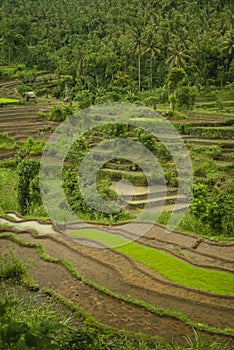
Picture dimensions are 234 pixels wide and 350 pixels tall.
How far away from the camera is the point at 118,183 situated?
78.9ft

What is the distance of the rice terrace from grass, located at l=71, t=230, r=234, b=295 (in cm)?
5

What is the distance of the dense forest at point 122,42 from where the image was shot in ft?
155

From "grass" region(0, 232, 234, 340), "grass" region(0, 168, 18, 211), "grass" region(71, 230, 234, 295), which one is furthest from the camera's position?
"grass" region(0, 168, 18, 211)

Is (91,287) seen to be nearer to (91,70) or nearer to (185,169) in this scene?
(185,169)

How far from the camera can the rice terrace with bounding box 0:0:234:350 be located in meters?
7.31

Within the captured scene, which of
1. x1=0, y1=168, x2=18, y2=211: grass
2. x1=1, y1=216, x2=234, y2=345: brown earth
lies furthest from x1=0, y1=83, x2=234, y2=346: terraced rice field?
x1=0, y1=168, x2=18, y2=211: grass

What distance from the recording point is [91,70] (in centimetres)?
4856

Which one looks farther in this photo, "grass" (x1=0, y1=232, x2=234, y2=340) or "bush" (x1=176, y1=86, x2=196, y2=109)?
"bush" (x1=176, y1=86, x2=196, y2=109)

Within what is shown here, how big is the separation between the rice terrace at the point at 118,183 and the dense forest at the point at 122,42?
207mm

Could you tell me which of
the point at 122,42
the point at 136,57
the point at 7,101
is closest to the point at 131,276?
the point at 7,101

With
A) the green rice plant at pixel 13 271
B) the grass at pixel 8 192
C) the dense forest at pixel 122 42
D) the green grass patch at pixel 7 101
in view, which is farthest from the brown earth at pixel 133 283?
the green grass patch at pixel 7 101

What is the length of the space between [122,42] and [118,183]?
3276cm

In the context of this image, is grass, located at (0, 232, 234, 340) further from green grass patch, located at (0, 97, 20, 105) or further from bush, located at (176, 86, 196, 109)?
green grass patch, located at (0, 97, 20, 105)

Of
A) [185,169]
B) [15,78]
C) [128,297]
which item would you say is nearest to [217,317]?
[128,297]
